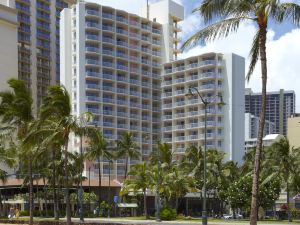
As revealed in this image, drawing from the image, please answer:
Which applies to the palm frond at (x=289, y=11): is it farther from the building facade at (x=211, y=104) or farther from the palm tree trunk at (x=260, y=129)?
the building facade at (x=211, y=104)

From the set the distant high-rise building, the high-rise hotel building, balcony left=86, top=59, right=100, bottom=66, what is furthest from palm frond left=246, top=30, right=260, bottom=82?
the distant high-rise building

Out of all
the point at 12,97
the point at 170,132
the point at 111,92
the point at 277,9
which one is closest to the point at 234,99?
the point at 170,132

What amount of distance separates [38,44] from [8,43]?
921 inches

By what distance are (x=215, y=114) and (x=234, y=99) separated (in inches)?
205

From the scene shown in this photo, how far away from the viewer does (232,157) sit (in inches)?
4729

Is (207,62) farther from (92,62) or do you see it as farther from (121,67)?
(92,62)

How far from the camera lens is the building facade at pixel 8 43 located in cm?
11894

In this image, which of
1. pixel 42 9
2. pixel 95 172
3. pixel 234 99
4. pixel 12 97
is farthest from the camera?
pixel 42 9

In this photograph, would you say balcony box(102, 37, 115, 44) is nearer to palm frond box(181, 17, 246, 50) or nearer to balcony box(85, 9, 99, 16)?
balcony box(85, 9, 99, 16)

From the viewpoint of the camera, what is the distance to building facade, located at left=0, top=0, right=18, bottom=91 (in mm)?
118938

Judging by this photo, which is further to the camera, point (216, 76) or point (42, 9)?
point (42, 9)

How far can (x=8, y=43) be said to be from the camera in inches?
4756

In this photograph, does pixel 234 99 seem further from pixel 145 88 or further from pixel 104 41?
pixel 104 41

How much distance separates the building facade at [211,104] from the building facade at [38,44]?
34.1 metres
